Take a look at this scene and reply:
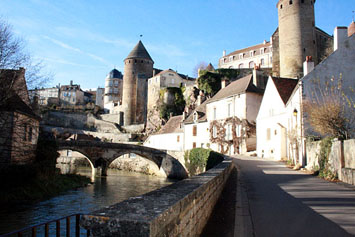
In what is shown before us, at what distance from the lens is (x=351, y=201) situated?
734 centimetres

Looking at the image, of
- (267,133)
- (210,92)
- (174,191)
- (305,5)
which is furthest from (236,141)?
(174,191)

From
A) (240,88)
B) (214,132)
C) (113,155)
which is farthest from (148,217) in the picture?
(113,155)

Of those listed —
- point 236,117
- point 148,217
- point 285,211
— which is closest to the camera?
point 148,217

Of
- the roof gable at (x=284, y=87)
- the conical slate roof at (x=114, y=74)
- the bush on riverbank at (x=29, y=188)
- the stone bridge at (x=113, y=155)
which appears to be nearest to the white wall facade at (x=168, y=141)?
the stone bridge at (x=113, y=155)

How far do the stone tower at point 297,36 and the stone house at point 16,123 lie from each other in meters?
30.4

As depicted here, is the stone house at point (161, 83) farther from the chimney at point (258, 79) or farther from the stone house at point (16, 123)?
the stone house at point (16, 123)

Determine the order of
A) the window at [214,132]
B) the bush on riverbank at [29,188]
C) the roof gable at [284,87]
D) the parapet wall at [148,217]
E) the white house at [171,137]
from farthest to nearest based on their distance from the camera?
the white house at [171,137]
the window at [214,132]
the roof gable at [284,87]
the bush on riverbank at [29,188]
the parapet wall at [148,217]

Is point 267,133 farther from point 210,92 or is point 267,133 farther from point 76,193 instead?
point 210,92

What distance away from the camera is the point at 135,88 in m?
66.7

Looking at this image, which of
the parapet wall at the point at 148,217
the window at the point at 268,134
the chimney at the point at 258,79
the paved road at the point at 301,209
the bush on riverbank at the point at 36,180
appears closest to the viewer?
the parapet wall at the point at 148,217

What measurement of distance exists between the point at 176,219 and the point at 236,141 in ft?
90.5

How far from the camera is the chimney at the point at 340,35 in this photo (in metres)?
16.7

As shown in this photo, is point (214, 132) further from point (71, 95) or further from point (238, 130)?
point (71, 95)

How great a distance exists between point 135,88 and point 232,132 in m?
40.2
